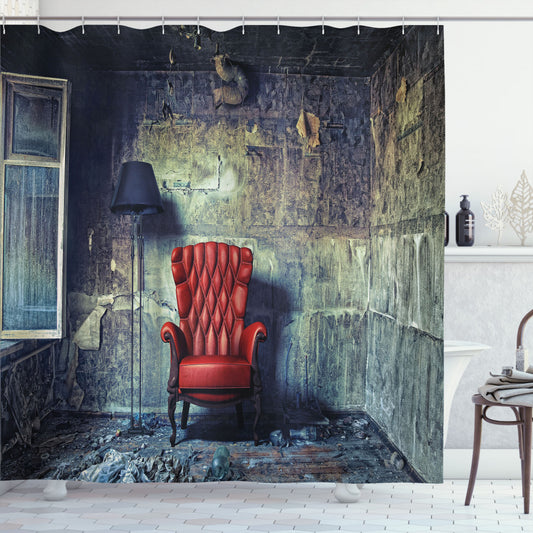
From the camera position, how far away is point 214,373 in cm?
307

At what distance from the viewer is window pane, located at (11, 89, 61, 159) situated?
304 centimetres

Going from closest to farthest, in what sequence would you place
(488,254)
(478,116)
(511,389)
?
(511,389)
(488,254)
(478,116)

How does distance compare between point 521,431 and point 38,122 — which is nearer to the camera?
point 38,122

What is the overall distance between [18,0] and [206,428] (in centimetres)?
263

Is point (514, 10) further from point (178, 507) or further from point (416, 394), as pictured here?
point (178, 507)

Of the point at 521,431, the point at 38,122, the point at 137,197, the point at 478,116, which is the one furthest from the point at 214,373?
the point at 478,116

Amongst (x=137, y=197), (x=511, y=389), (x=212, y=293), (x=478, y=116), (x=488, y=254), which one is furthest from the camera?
(x=478, y=116)

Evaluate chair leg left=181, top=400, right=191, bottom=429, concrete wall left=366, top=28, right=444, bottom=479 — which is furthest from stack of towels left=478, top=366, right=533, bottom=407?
chair leg left=181, top=400, right=191, bottom=429

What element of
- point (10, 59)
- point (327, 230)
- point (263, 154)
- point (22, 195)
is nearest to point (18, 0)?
point (10, 59)

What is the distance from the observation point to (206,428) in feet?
10.1

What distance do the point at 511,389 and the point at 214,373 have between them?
1483 mm

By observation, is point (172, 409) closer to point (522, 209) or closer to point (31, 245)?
point (31, 245)

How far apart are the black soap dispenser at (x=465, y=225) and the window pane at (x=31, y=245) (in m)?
2.32

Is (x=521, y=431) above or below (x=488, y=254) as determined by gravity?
below
